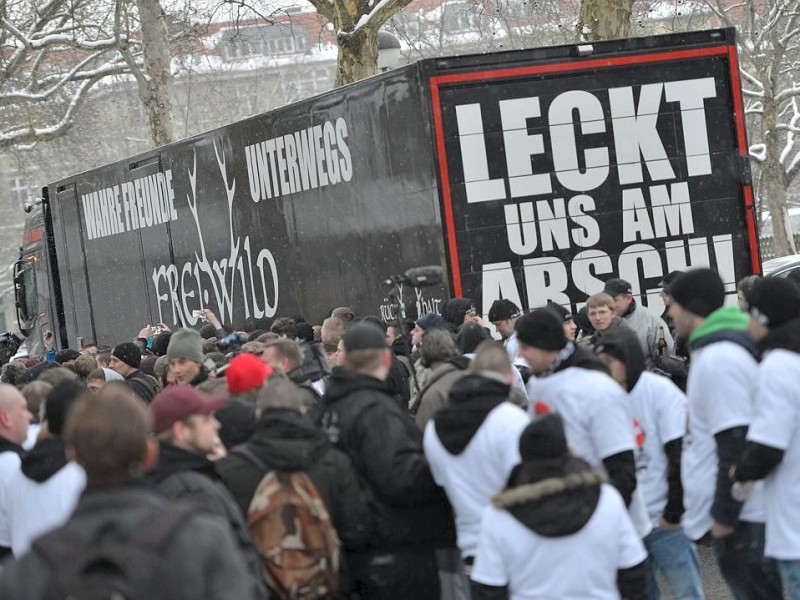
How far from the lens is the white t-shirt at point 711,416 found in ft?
18.7

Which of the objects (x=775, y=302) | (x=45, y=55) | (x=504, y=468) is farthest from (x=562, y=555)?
(x=45, y=55)

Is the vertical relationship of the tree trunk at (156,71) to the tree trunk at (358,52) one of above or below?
above

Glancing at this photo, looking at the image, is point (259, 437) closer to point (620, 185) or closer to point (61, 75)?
point (620, 185)

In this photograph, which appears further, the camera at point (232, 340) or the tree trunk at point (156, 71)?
the tree trunk at point (156, 71)

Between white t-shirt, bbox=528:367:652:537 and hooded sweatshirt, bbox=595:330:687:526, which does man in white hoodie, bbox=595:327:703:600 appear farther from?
white t-shirt, bbox=528:367:652:537

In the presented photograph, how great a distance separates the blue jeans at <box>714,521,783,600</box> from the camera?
582cm

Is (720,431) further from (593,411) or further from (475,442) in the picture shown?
(475,442)

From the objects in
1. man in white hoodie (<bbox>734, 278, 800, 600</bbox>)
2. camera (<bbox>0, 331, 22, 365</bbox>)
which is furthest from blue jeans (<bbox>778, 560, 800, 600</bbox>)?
camera (<bbox>0, 331, 22, 365</bbox>)

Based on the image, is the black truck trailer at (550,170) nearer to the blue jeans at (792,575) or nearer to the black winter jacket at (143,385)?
the black winter jacket at (143,385)

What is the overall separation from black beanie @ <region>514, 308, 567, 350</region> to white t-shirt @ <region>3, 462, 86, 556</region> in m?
1.89

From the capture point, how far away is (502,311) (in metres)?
10.4

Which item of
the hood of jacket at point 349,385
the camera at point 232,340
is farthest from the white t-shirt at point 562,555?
the camera at point 232,340

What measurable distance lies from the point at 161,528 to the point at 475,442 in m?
2.55

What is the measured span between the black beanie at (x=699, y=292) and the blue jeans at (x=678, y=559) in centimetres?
102
